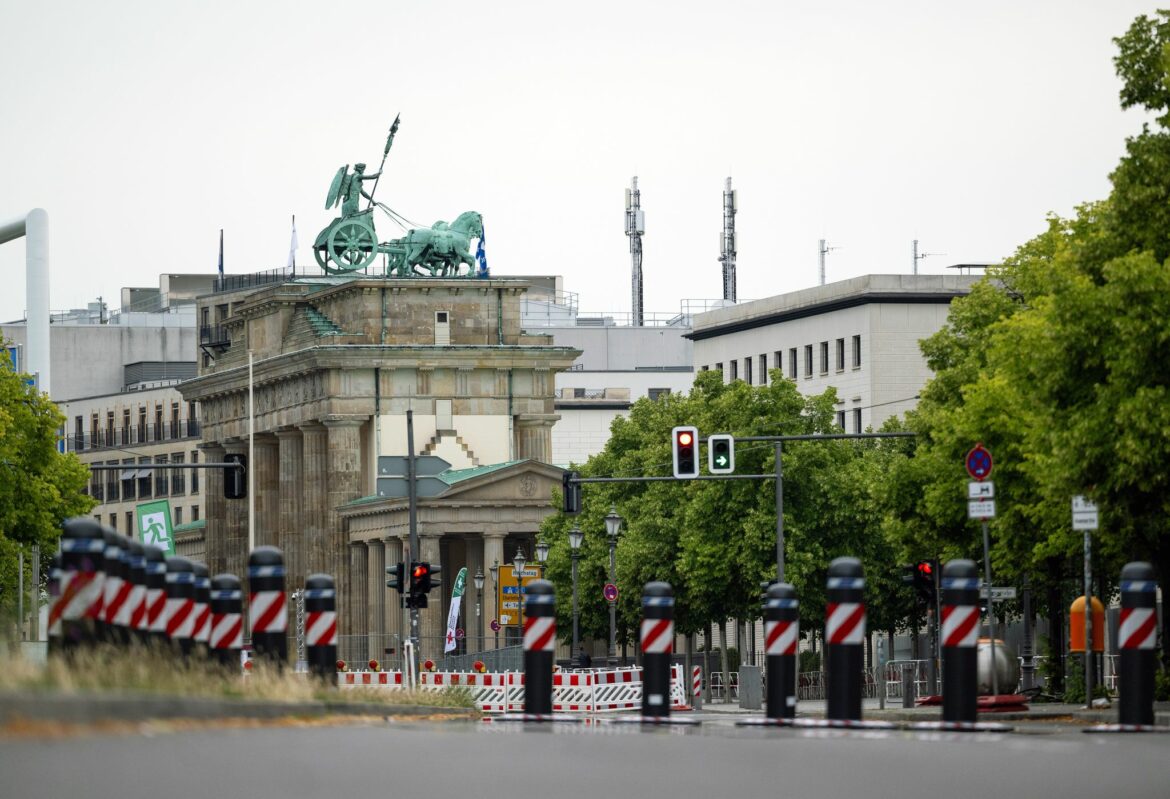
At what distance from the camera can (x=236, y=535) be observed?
462 ft

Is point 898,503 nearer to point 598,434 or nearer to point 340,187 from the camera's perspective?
point 340,187

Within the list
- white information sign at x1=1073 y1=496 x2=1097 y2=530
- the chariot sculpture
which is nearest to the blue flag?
the chariot sculpture

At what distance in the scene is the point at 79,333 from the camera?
180 m

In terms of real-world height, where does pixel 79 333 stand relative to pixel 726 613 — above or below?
above

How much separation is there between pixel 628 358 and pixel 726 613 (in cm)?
9912

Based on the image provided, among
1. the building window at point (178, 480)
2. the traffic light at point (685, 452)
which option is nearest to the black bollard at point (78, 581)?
the traffic light at point (685, 452)

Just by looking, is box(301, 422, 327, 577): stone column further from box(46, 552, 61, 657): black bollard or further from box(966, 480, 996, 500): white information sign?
box(46, 552, 61, 657): black bollard

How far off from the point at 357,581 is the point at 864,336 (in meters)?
28.3

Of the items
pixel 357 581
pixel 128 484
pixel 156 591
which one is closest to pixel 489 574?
pixel 357 581

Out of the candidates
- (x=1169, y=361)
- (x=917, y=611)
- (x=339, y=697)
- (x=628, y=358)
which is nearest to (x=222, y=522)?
(x=628, y=358)

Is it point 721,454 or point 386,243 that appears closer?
point 721,454

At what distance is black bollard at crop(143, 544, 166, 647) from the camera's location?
24703mm

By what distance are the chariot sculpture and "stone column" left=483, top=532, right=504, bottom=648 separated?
19172mm

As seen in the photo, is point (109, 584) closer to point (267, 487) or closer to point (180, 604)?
point (180, 604)
